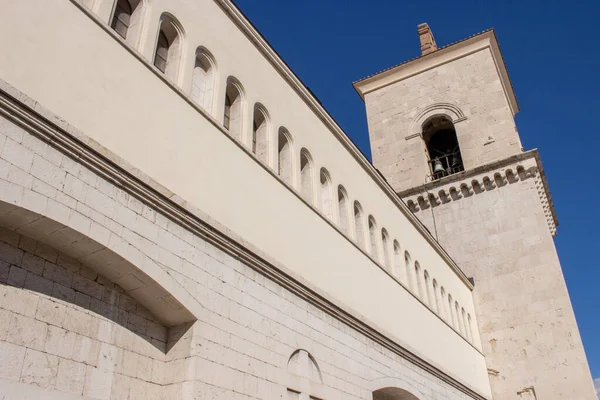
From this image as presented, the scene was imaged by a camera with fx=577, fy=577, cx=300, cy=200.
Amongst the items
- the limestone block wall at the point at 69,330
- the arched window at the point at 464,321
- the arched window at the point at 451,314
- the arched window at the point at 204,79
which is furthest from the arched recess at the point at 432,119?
the limestone block wall at the point at 69,330

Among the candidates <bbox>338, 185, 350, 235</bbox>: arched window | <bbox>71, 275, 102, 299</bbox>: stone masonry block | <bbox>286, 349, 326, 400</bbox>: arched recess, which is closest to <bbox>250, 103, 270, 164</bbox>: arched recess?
<bbox>338, 185, 350, 235</bbox>: arched window

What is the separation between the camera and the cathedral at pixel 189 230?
504cm

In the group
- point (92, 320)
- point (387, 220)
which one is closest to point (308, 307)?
point (92, 320)

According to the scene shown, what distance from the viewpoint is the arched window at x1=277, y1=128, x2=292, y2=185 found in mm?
9422

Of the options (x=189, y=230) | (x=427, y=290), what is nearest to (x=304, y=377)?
(x=189, y=230)

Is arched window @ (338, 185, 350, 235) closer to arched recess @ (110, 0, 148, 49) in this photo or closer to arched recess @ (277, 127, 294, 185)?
arched recess @ (277, 127, 294, 185)

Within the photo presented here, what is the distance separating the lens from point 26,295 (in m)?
4.90

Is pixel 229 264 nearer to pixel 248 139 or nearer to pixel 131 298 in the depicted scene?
pixel 131 298

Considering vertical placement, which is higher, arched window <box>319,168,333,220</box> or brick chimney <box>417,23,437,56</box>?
brick chimney <box>417,23,437,56</box>

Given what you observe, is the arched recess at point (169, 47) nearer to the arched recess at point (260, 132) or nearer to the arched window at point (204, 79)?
the arched window at point (204, 79)

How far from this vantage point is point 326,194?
1068cm

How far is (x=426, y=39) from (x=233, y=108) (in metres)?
18.8

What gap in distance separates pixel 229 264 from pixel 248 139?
7.27ft

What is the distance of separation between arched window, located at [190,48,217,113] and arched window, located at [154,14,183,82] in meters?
0.40
